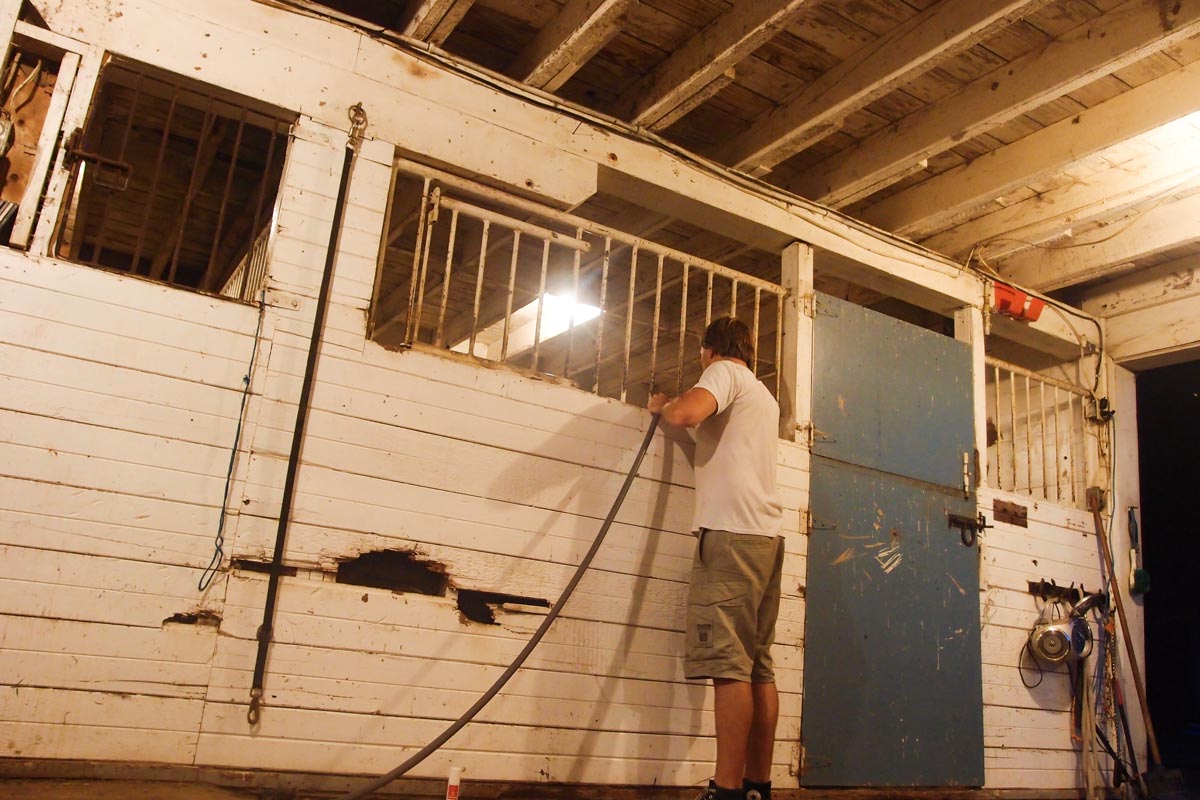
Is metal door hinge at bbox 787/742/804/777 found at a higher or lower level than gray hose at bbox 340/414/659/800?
lower

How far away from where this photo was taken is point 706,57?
11.4 ft

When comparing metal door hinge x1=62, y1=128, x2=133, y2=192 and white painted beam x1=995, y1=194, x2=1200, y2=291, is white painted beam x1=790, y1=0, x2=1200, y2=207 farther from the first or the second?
metal door hinge x1=62, y1=128, x2=133, y2=192

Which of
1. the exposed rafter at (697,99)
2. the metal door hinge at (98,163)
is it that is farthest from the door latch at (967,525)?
the metal door hinge at (98,163)

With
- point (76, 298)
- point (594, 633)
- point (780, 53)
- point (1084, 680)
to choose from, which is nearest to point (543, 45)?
point (780, 53)

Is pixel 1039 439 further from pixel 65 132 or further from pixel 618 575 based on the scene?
pixel 65 132

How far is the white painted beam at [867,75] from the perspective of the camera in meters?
3.19

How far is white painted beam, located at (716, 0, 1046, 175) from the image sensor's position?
319 centimetres

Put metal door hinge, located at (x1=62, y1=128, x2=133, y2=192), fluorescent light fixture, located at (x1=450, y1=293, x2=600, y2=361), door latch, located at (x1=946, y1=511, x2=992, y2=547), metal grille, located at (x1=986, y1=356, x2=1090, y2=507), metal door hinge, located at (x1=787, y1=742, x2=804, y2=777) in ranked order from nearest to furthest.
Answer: metal door hinge, located at (x1=62, y1=128, x2=133, y2=192), metal door hinge, located at (x1=787, y1=742, x2=804, y2=777), door latch, located at (x1=946, y1=511, x2=992, y2=547), metal grille, located at (x1=986, y1=356, x2=1090, y2=507), fluorescent light fixture, located at (x1=450, y1=293, x2=600, y2=361)

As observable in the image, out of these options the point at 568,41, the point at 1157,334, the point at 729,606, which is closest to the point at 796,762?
the point at 729,606

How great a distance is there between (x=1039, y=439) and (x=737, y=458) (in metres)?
3.14

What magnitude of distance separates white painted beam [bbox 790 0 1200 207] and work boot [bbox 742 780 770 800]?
282cm

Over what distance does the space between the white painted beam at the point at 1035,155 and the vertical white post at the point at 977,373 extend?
522mm

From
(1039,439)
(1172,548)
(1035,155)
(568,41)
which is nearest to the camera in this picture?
(568,41)

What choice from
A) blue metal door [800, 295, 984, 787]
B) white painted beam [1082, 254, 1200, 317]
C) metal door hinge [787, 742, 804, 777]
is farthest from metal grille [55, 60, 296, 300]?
white painted beam [1082, 254, 1200, 317]
